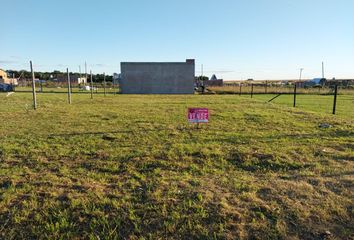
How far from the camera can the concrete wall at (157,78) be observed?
33.2 m

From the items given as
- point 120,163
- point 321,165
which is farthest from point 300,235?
point 120,163

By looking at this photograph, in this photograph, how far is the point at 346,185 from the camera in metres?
3.24

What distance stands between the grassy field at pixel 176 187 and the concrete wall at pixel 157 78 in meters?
27.8

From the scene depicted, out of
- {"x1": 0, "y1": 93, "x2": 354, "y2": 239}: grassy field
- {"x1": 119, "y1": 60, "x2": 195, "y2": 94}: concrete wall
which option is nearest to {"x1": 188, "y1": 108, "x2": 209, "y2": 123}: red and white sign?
{"x1": 0, "y1": 93, "x2": 354, "y2": 239}: grassy field

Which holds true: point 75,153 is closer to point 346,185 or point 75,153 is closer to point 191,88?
point 346,185

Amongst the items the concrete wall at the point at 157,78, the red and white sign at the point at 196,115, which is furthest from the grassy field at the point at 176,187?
the concrete wall at the point at 157,78

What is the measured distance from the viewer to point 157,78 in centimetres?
3356

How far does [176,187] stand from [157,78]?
3115cm

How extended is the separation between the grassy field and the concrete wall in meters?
27.8

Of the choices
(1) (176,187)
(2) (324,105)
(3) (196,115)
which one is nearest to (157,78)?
(2) (324,105)

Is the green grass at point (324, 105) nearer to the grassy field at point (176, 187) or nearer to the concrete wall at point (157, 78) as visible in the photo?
the grassy field at point (176, 187)

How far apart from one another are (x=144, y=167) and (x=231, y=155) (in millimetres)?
1572

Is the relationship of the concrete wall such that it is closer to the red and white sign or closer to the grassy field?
the red and white sign

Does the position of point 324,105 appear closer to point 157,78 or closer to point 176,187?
point 176,187
